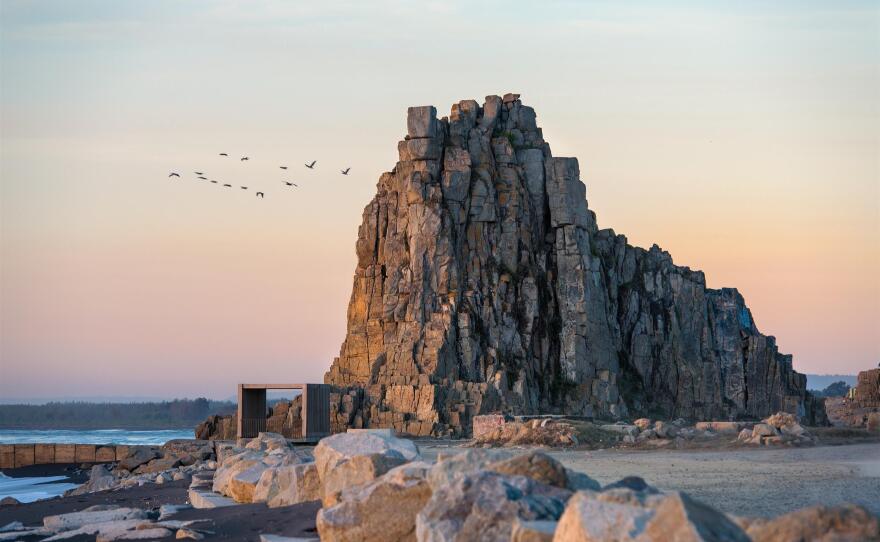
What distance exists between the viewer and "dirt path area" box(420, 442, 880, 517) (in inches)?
723

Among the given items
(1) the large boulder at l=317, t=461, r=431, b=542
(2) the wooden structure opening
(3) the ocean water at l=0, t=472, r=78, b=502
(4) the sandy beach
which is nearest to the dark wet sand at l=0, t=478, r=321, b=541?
(4) the sandy beach

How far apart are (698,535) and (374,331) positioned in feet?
198

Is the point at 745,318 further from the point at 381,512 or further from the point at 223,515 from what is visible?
the point at 381,512

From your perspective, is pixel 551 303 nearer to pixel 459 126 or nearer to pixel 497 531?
pixel 459 126

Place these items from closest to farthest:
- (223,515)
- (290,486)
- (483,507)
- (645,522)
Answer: (645,522), (483,507), (223,515), (290,486)

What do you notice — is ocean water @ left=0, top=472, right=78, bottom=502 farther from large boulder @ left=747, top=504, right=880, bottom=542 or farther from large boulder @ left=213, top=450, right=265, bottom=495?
large boulder @ left=747, top=504, right=880, bottom=542

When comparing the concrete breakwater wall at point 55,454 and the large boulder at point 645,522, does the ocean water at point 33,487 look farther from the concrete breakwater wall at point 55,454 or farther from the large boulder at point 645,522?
the large boulder at point 645,522

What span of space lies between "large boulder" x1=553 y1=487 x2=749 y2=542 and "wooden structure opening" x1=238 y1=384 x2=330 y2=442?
4164cm

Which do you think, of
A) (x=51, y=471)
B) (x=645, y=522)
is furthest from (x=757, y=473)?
(x=51, y=471)

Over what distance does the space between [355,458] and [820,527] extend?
7337 mm

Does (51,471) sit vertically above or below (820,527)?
below

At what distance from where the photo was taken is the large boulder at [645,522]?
34.1ft

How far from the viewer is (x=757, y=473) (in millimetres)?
23547

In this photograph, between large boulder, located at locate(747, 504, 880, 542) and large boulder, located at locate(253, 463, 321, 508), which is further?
large boulder, located at locate(253, 463, 321, 508)
